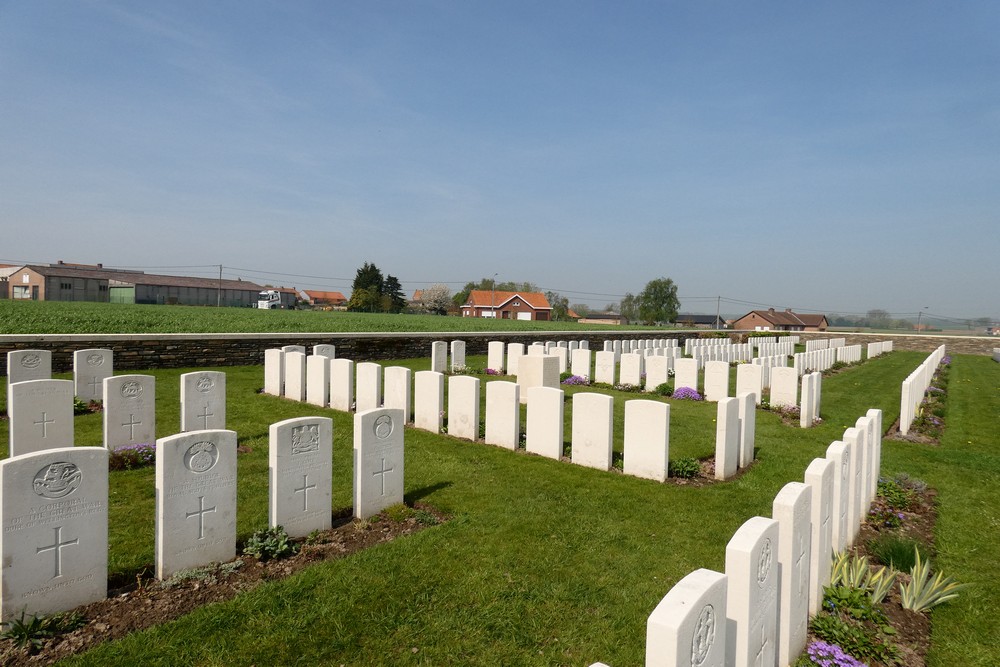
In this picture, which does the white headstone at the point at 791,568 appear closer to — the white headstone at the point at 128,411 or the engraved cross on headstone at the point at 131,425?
the white headstone at the point at 128,411

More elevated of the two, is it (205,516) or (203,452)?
(203,452)

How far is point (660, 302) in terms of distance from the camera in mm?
95000

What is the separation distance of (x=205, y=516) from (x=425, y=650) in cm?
205

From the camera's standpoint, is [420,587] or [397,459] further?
[397,459]

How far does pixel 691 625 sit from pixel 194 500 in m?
3.64

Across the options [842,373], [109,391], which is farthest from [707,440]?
[842,373]

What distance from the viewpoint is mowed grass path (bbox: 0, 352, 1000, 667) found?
333 centimetres

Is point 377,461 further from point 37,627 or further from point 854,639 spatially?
point 854,639

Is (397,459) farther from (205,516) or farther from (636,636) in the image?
(636,636)

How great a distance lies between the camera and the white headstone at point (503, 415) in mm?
7949

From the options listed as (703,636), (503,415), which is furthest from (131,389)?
(703,636)

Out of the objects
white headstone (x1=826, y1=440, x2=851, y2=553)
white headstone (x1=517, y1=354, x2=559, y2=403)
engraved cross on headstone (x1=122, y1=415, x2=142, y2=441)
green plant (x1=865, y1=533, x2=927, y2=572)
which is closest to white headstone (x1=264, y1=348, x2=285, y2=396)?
engraved cross on headstone (x1=122, y1=415, x2=142, y2=441)

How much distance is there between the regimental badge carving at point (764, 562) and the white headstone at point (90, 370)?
10772mm

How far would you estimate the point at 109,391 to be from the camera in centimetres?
694
